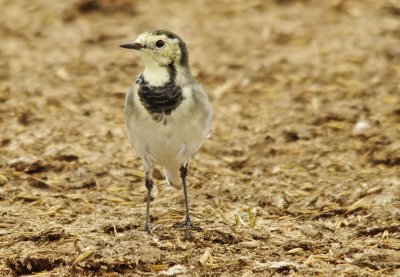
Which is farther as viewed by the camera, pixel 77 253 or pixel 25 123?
pixel 25 123

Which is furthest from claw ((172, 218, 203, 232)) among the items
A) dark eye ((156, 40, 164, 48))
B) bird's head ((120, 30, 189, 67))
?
dark eye ((156, 40, 164, 48))

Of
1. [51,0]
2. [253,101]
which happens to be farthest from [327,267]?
[51,0]

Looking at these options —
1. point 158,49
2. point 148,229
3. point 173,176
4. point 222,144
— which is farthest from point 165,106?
point 222,144

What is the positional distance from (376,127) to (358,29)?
3.01m

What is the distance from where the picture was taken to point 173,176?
6727 mm

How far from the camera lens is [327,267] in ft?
18.1

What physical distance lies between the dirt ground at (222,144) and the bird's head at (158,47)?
4.11ft

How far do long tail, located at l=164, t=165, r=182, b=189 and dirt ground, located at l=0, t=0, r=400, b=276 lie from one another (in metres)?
0.19

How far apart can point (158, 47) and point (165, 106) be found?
48cm

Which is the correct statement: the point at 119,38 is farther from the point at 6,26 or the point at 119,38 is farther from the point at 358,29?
the point at 358,29

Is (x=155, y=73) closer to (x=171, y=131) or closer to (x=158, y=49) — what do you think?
(x=158, y=49)

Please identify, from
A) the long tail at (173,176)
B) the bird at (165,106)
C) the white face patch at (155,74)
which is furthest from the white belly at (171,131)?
the long tail at (173,176)

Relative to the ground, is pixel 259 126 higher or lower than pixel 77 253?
lower

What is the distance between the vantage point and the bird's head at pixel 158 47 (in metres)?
5.98
